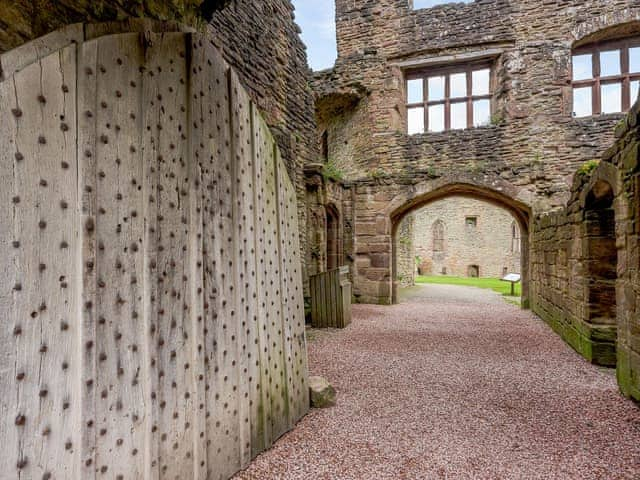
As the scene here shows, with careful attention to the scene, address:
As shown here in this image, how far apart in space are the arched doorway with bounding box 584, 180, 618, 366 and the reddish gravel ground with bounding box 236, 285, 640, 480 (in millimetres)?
672

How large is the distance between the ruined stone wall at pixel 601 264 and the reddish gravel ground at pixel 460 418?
379 mm

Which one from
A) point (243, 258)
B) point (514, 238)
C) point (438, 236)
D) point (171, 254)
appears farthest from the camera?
point (438, 236)

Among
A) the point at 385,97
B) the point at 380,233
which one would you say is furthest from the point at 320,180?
the point at 385,97

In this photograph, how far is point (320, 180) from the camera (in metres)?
7.66

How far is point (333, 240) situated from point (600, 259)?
235 inches

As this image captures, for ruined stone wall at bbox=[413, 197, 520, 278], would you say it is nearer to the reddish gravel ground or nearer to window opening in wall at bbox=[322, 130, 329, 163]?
window opening in wall at bbox=[322, 130, 329, 163]

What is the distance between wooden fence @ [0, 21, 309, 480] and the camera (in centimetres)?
130

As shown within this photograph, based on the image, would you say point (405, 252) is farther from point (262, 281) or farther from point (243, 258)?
point (243, 258)

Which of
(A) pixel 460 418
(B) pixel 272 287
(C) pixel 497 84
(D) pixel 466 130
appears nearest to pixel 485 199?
(D) pixel 466 130

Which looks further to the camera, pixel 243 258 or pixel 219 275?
pixel 243 258

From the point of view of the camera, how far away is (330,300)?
6930 mm

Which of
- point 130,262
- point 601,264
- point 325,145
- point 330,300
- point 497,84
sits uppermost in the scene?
point 497,84

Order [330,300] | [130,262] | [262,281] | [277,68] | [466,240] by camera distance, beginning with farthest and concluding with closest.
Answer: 1. [466,240]
2. [330,300]
3. [277,68]
4. [262,281]
5. [130,262]

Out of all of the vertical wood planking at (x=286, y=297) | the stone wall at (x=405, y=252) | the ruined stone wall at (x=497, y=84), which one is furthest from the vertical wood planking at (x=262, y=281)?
the stone wall at (x=405, y=252)
